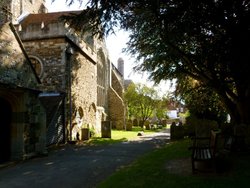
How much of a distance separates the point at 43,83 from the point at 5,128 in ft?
21.1

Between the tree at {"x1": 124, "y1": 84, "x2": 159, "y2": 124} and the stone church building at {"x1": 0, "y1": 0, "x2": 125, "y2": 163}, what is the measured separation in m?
6.25

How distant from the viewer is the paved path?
8445mm

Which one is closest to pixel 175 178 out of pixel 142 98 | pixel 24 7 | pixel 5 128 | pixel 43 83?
pixel 5 128

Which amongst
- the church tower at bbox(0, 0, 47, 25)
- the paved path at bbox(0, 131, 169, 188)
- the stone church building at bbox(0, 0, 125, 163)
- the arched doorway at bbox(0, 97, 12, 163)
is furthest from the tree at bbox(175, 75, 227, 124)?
the church tower at bbox(0, 0, 47, 25)

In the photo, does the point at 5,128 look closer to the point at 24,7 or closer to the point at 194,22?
the point at 194,22

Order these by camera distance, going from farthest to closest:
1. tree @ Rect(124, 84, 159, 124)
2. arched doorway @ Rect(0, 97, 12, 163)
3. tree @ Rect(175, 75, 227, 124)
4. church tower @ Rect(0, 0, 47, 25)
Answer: tree @ Rect(124, 84, 159, 124), church tower @ Rect(0, 0, 47, 25), tree @ Rect(175, 75, 227, 124), arched doorway @ Rect(0, 97, 12, 163)

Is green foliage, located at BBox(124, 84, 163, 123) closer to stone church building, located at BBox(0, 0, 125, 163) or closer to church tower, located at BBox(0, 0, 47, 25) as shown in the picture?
stone church building, located at BBox(0, 0, 125, 163)

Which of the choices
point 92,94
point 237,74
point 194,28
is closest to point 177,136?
point 92,94

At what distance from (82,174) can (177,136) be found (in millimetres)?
12040

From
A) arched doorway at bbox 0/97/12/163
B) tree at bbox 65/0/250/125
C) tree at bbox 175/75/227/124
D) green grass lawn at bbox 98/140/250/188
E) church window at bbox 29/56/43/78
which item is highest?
church window at bbox 29/56/43/78

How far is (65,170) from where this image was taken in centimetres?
1009

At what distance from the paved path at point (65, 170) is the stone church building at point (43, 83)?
129 centimetres

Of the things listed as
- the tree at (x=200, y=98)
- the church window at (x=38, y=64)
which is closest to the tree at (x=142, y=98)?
the tree at (x=200, y=98)

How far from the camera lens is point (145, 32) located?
11.4 metres
